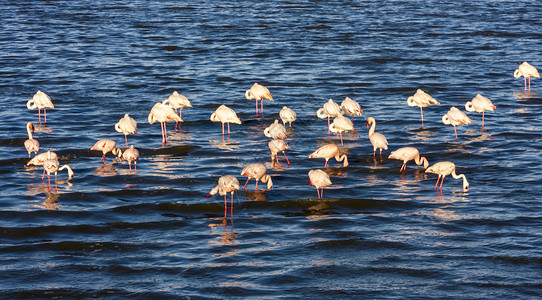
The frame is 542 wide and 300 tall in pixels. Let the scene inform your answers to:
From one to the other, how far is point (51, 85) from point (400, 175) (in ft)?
37.8

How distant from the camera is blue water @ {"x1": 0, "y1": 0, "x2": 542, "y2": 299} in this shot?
32.1 feet

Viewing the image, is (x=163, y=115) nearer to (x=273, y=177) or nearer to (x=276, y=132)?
(x=276, y=132)

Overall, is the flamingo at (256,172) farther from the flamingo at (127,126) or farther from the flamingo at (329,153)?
the flamingo at (127,126)

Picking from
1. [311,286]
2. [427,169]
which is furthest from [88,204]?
[427,169]

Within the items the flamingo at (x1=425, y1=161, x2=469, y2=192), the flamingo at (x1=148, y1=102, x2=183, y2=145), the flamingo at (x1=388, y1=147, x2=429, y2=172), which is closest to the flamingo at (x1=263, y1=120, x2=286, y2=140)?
the flamingo at (x1=148, y1=102, x2=183, y2=145)

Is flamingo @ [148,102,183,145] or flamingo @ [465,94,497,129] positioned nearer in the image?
flamingo @ [148,102,183,145]

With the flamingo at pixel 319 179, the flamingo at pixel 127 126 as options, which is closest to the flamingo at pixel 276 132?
the flamingo at pixel 127 126

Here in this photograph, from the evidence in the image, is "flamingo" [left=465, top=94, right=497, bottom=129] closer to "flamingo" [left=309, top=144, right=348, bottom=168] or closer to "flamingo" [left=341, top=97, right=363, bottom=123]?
"flamingo" [left=341, top=97, right=363, bottom=123]

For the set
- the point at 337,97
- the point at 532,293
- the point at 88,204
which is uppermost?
the point at 337,97

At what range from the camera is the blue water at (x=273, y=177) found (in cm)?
977

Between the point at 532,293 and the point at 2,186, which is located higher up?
the point at 2,186

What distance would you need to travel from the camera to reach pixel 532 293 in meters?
9.20

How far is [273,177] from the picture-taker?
45.1ft

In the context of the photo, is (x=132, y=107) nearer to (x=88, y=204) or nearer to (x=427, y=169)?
(x=88, y=204)
